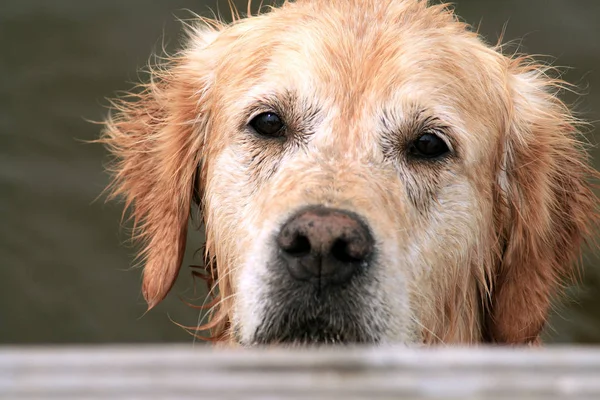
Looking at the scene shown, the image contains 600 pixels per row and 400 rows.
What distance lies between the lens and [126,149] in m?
4.16

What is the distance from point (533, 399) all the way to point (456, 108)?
2.22 meters

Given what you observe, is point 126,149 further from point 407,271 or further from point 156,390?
point 156,390

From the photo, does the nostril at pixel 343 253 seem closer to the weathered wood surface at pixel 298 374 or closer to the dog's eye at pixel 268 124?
the dog's eye at pixel 268 124

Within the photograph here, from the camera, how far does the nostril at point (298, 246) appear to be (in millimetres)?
2551

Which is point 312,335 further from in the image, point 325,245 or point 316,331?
point 325,245

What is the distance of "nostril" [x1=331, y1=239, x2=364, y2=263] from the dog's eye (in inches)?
34.7

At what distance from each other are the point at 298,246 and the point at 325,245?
0.13 m

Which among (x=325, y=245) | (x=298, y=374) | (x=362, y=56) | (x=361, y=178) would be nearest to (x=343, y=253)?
(x=325, y=245)

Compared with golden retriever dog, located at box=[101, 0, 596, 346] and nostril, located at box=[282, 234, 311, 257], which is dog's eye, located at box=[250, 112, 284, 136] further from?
nostril, located at box=[282, 234, 311, 257]

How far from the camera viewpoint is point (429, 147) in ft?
10.5

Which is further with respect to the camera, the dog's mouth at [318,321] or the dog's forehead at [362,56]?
the dog's forehead at [362,56]

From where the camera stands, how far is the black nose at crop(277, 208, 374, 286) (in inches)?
98.5

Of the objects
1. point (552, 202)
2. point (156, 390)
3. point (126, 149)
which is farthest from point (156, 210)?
point (156, 390)

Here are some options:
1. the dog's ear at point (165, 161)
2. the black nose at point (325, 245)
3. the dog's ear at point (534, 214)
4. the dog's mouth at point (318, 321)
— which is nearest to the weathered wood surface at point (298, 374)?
the black nose at point (325, 245)
